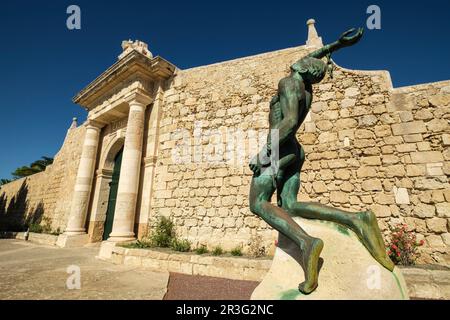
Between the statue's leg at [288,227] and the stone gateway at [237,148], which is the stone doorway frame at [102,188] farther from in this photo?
the statue's leg at [288,227]

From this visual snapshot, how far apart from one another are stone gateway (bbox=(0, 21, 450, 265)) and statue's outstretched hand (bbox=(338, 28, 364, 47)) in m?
3.89

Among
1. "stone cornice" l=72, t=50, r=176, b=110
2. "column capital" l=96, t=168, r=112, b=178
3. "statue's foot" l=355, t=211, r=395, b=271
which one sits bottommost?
"statue's foot" l=355, t=211, r=395, b=271

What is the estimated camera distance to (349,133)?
5.73 metres

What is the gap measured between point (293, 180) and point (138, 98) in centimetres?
692

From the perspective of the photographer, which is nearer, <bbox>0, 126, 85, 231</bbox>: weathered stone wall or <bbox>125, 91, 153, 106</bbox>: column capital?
<bbox>125, 91, 153, 106</bbox>: column capital

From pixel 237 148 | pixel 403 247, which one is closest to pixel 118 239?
pixel 237 148

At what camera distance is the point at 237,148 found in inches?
263

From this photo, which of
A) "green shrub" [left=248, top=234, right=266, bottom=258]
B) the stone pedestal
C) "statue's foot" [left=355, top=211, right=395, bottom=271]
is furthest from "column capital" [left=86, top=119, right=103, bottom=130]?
"statue's foot" [left=355, top=211, right=395, bottom=271]

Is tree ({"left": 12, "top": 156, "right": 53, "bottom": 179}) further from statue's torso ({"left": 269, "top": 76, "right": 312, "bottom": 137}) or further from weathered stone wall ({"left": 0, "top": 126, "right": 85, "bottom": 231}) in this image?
statue's torso ({"left": 269, "top": 76, "right": 312, "bottom": 137})

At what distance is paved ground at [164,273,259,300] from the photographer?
10.4 ft

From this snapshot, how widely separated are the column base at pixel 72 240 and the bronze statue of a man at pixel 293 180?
885cm

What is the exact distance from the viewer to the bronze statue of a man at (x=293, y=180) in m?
1.88

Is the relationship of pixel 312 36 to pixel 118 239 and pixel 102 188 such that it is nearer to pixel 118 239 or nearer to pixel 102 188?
pixel 118 239
